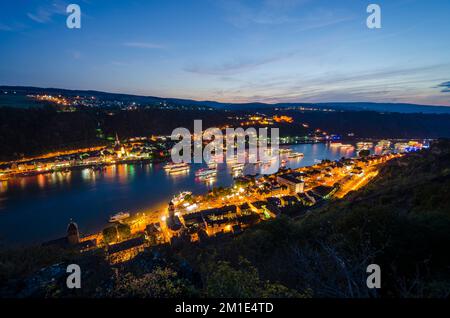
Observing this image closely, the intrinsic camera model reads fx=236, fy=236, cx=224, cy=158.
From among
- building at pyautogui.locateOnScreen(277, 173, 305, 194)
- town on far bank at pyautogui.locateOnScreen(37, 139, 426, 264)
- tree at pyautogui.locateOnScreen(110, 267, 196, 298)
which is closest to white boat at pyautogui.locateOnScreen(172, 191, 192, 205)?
town on far bank at pyautogui.locateOnScreen(37, 139, 426, 264)

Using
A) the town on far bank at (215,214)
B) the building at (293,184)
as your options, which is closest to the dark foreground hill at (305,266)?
the town on far bank at (215,214)

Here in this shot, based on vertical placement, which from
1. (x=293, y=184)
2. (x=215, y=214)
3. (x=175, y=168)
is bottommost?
(x=215, y=214)

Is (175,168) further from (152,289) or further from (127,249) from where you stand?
(152,289)

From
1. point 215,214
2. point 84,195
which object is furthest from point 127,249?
point 84,195

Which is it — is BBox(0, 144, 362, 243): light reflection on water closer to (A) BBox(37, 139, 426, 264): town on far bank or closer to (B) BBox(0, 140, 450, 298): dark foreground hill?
(A) BBox(37, 139, 426, 264): town on far bank

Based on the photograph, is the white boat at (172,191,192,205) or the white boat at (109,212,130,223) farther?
the white boat at (172,191,192,205)

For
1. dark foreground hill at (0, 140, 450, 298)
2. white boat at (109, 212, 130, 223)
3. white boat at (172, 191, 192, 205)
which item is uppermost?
dark foreground hill at (0, 140, 450, 298)

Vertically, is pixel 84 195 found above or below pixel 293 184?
below
